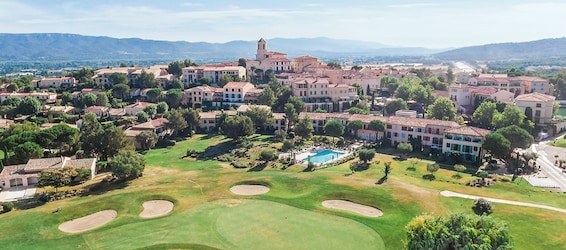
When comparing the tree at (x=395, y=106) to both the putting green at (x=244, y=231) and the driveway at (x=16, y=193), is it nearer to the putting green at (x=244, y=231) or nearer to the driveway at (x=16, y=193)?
the putting green at (x=244, y=231)

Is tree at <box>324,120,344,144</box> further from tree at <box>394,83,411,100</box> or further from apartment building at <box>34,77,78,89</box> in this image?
apartment building at <box>34,77,78,89</box>

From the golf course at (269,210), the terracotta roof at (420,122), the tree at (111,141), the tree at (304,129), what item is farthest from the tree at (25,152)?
the terracotta roof at (420,122)

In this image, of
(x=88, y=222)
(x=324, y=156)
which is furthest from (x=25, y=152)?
(x=324, y=156)

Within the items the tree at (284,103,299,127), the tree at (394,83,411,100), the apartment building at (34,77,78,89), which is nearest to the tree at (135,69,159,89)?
the apartment building at (34,77,78,89)

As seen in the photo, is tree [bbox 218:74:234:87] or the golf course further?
tree [bbox 218:74:234:87]

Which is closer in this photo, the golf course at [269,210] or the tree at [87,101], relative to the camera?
the golf course at [269,210]

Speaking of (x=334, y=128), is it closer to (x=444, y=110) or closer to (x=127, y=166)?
(x=444, y=110)

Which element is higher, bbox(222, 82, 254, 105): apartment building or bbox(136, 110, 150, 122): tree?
bbox(222, 82, 254, 105): apartment building
